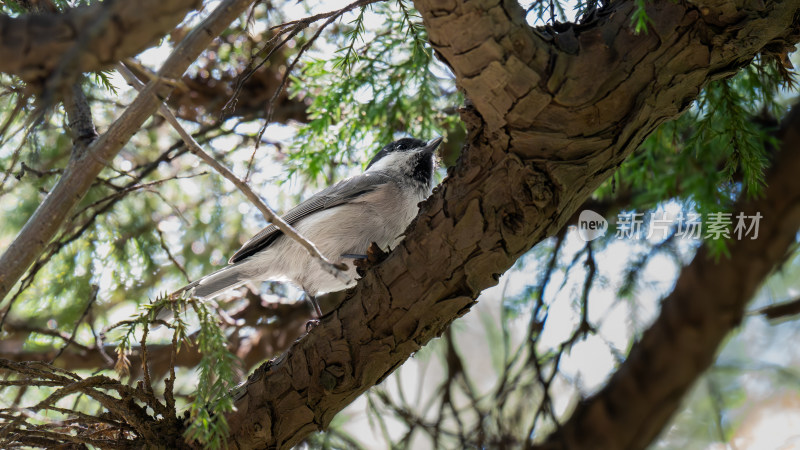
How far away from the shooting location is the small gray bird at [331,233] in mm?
3355

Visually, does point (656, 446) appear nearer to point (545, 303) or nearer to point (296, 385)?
point (545, 303)

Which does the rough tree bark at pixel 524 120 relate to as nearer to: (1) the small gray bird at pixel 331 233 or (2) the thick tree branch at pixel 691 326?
(1) the small gray bird at pixel 331 233

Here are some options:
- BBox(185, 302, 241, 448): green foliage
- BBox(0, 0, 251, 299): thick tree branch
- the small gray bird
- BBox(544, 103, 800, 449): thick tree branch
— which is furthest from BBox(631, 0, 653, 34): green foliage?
BBox(544, 103, 800, 449): thick tree branch

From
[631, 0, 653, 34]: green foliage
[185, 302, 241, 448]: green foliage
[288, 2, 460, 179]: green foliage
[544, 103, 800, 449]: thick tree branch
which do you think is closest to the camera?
[631, 0, 653, 34]: green foliage

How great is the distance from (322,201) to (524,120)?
6.04 ft

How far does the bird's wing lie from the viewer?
3.45 meters

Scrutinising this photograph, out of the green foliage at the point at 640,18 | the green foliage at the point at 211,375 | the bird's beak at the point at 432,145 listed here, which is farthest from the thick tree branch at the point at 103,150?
the bird's beak at the point at 432,145

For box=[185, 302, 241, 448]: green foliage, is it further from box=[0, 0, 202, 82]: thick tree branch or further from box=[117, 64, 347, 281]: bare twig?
box=[0, 0, 202, 82]: thick tree branch

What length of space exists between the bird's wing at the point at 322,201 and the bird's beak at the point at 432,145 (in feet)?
0.90

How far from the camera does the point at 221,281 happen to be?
343cm

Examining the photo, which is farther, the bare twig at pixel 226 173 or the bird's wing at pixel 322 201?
the bird's wing at pixel 322 201

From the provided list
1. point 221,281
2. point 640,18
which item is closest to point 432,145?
point 221,281

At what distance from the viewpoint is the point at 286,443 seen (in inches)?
97.0

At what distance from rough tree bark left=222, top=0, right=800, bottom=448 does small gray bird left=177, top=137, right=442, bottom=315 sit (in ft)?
3.59
